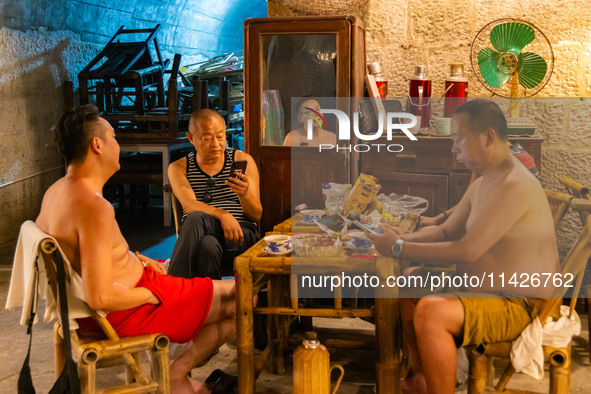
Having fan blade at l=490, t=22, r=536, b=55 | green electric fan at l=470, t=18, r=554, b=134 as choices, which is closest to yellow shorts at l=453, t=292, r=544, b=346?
green electric fan at l=470, t=18, r=554, b=134

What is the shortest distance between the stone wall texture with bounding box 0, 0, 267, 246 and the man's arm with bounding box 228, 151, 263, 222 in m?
3.71

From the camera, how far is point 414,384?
2.86m

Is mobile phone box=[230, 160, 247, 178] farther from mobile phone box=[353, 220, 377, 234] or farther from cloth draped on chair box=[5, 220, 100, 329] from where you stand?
cloth draped on chair box=[5, 220, 100, 329]

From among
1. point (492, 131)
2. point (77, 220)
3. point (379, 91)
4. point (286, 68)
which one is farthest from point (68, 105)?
point (492, 131)

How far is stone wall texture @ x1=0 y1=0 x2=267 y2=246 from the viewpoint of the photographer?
640cm

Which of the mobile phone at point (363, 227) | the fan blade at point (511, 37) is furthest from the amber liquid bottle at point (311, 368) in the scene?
the fan blade at point (511, 37)

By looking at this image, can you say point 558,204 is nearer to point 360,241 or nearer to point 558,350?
point 558,350

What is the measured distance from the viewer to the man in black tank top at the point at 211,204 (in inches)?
130

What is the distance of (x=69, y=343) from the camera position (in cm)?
232

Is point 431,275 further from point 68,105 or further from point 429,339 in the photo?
point 68,105

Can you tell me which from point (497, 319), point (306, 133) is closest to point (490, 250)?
point (497, 319)

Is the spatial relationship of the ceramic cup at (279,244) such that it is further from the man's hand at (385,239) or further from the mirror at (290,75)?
the mirror at (290,75)

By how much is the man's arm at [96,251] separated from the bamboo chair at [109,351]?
0.09m

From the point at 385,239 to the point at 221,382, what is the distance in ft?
3.67
